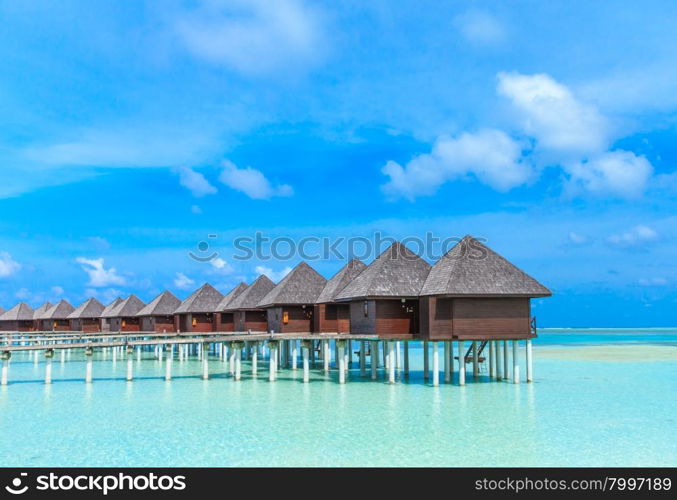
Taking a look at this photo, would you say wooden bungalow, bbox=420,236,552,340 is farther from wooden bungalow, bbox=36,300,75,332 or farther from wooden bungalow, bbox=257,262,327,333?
wooden bungalow, bbox=36,300,75,332

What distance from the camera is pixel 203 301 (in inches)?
1855

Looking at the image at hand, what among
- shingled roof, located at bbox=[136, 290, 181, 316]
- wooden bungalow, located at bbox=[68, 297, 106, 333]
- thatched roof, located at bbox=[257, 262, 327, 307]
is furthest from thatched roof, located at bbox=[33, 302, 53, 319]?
thatched roof, located at bbox=[257, 262, 327, 307]

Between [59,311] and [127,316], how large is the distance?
12.7m

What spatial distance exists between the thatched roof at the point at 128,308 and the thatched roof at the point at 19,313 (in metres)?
15.2

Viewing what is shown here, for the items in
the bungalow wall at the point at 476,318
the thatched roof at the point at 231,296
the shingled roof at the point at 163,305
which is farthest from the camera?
the shingled roof at the point at 163,305

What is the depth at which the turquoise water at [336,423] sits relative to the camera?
1359 centimetres

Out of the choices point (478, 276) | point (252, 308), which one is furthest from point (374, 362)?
point (252, 308)

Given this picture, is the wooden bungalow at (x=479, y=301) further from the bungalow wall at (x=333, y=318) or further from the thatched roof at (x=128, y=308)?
the thatched roof at (x=128, y=308)

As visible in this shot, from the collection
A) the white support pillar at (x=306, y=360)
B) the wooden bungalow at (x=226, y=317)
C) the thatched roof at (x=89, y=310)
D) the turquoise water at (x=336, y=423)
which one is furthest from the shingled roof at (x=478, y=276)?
the thatched roof at (x=89, y=310)

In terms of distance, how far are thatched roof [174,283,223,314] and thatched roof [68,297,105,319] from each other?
15.1 metres

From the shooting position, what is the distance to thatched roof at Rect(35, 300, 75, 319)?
62500mm
